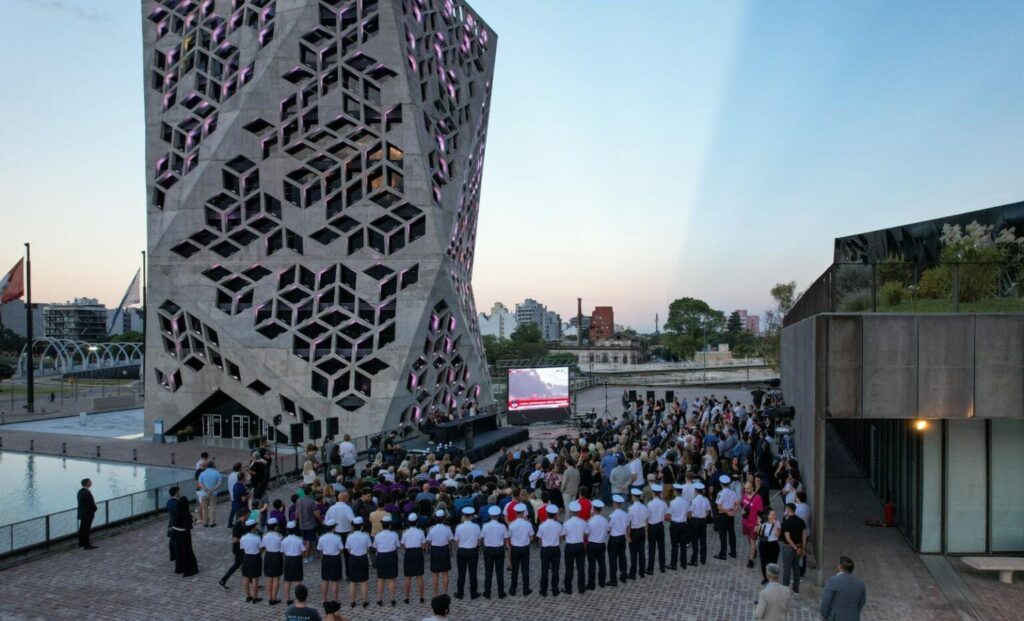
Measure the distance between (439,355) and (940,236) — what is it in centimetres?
2721

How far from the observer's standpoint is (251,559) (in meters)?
11.6

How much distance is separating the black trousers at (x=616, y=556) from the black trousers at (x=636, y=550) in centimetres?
29

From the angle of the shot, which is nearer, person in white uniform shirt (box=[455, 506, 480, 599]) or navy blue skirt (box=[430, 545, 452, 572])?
person in white uniform shirt (box=[455, 506, 480, 599])

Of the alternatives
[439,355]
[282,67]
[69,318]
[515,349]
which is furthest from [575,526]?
[69,318]

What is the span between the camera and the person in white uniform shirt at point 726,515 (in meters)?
13.3

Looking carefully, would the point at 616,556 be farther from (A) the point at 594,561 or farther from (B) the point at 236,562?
(B) the point at 236,562

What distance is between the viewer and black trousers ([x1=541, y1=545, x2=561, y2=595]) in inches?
456

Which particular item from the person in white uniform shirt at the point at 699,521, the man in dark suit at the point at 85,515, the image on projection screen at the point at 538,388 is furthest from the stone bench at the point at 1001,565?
the image on projection screen at the point at 538,388

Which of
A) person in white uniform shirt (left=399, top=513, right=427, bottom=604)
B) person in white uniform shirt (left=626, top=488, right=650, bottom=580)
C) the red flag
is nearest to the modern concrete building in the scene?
person in white uniform shirt (left=626, top=488, right=650, bottom=580)

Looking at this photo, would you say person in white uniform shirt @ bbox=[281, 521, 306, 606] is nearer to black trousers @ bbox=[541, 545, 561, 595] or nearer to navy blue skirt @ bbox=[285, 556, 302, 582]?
navy blue skirt @ bbox=[285, 556, 302, 582]

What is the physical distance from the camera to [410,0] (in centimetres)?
3172

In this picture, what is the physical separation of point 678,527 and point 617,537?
1617 mm

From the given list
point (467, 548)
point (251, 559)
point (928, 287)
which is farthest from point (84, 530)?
point (928, 287)

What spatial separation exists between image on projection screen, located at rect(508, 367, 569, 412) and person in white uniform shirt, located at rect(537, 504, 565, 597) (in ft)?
77.4
